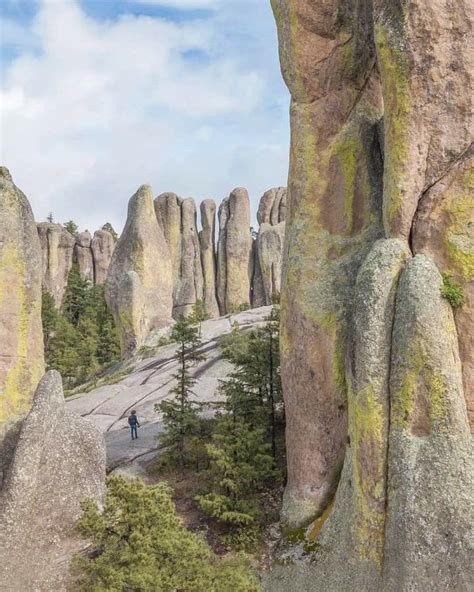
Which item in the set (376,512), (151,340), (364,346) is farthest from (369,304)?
(151,340)

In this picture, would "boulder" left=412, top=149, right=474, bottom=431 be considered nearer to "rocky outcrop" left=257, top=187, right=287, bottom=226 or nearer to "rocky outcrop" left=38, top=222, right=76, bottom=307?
"rocky outcrop" left=257, top=187, right=287, bottom=226

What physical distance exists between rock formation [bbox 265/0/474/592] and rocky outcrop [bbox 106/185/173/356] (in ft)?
87.4

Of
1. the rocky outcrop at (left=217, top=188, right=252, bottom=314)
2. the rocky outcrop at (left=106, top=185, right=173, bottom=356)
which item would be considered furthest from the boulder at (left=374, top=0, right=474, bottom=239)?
the rocky outcrop at (left=217, top=188, right=252, bottom=314)

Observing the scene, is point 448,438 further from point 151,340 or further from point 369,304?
point 151,340

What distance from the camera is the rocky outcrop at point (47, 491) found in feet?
42.2

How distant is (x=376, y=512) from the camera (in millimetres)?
11703

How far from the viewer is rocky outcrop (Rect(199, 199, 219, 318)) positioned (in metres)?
58.6

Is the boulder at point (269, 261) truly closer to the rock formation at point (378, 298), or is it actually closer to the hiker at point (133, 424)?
the hiker at point (133, 424)

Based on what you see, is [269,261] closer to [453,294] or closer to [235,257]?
[235,257]

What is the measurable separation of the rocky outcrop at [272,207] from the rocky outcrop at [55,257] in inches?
821

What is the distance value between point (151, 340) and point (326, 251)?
27084 millimetres

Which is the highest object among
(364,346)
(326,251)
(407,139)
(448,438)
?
(407,139)

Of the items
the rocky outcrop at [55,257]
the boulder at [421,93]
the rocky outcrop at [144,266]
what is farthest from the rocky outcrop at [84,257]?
the boulder at [421,93]

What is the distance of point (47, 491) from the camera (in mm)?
13805
